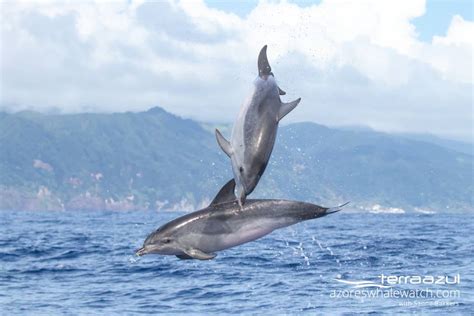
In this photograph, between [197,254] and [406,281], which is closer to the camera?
[197,254]

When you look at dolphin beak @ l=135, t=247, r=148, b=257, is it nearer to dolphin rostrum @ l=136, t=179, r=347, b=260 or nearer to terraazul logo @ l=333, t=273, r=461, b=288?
dolphin rostrum @ l=136, t=179, r=347, b=260

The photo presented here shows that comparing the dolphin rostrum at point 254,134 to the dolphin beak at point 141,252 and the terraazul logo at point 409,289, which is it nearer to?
the dolphin beak at point 141,252

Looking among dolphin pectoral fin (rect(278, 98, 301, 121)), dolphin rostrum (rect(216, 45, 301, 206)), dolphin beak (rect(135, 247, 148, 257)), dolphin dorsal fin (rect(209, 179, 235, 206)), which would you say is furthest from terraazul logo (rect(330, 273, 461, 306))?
dolphin rostrum (rect(216, 45, 301, 206))

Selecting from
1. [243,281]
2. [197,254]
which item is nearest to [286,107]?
[197,254]

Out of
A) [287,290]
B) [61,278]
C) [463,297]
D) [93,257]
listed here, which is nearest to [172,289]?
[287,290]

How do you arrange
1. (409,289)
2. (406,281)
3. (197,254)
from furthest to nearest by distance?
(406,281) < (409,289) < (197,254)

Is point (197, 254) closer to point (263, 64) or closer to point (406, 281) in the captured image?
point (263, 64)

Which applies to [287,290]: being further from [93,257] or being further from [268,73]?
[268,73]

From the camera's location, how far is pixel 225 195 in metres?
9.71

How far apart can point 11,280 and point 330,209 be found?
36.6 metres

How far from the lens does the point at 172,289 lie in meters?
37.0

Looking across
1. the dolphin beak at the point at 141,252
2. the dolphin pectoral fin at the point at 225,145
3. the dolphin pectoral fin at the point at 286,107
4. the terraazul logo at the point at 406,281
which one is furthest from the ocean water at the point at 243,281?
the dolphin pectoral fin at the point at 286,107

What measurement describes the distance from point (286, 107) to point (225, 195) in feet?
4.52

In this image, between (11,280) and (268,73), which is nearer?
(268,73)
